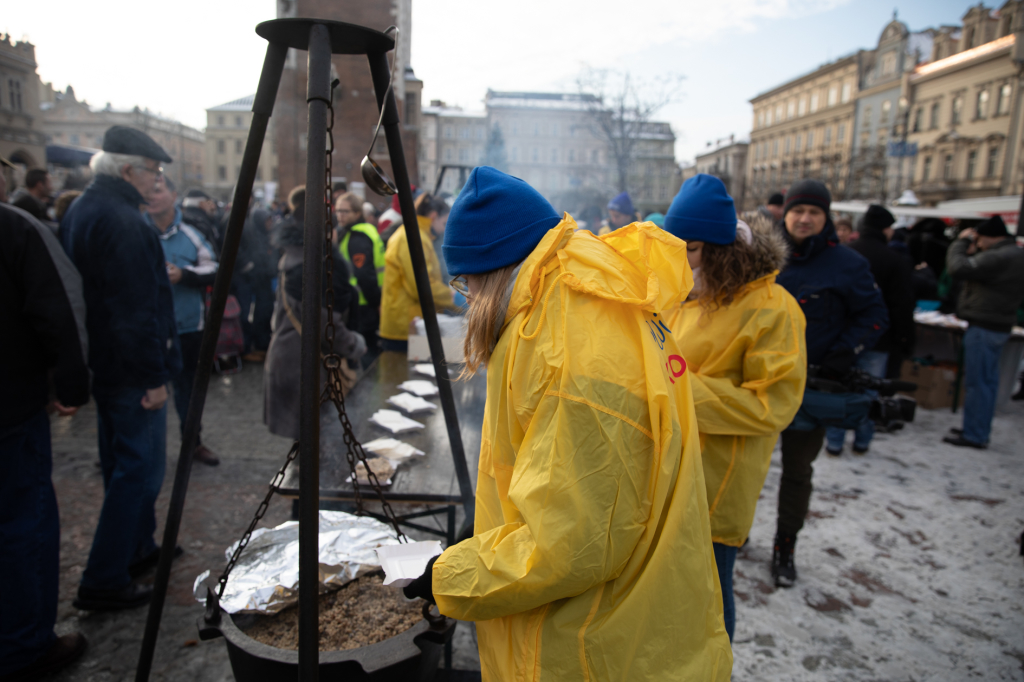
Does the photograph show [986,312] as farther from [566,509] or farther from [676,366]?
[566,509]

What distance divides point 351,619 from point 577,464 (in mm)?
1208

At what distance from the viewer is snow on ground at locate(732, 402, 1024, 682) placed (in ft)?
8.50

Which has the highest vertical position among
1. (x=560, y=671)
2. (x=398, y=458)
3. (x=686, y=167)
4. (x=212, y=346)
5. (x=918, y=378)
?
(x=686, y=167)

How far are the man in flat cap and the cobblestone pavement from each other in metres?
0.33

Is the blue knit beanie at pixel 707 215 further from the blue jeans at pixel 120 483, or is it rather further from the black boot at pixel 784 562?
the blue jeans at pixel 120 483

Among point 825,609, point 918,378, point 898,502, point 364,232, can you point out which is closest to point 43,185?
point 364,232

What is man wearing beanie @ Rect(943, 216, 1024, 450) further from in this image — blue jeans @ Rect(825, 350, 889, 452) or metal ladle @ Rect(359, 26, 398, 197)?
metal ladle @ Rect(359, 26, 398, 197)

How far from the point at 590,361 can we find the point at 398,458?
5.41 feet

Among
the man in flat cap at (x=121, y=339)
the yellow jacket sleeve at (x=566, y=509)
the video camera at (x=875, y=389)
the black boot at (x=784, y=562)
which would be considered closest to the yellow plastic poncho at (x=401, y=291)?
the man in flat cap at (x=121, y=339)

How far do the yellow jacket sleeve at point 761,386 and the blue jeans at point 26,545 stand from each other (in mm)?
2640

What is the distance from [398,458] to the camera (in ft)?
8.07

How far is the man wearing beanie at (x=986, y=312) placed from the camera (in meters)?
5.12

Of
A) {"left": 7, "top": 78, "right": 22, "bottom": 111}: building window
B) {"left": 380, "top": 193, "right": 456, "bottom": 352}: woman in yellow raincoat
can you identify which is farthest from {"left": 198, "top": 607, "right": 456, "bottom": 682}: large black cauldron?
{"left": 7, "top": 78, "right": 22, "bottom": 111}: building window

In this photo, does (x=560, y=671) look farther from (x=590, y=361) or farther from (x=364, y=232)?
(x=364, y=232)
